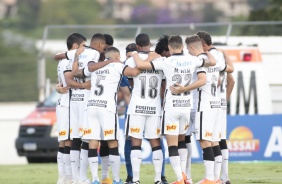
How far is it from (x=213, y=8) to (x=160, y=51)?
312 feet

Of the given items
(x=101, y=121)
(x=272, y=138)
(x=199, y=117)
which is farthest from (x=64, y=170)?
(x=272, y=138)

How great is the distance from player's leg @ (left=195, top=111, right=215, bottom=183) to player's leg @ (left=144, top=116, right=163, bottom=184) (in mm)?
670

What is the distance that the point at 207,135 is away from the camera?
62.3ft

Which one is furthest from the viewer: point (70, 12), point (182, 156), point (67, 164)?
point (70, 12)

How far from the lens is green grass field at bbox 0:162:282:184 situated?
21.5 metres

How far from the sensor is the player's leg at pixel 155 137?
1911 centimetres

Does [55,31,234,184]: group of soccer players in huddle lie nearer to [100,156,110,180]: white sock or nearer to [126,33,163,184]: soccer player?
[126,33,163,184]: soccer player

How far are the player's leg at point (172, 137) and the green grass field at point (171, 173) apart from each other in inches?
82.9

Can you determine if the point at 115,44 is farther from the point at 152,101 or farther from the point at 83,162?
the point at 152,101

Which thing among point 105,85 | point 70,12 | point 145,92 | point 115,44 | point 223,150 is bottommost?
point 223,150

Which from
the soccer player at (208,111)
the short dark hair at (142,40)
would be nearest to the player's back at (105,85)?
the short dark hair at (142,40)

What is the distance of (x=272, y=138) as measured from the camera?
91.7 ft

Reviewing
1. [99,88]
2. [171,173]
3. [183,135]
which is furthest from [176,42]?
[171,173]

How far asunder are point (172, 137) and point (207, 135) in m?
0.58
